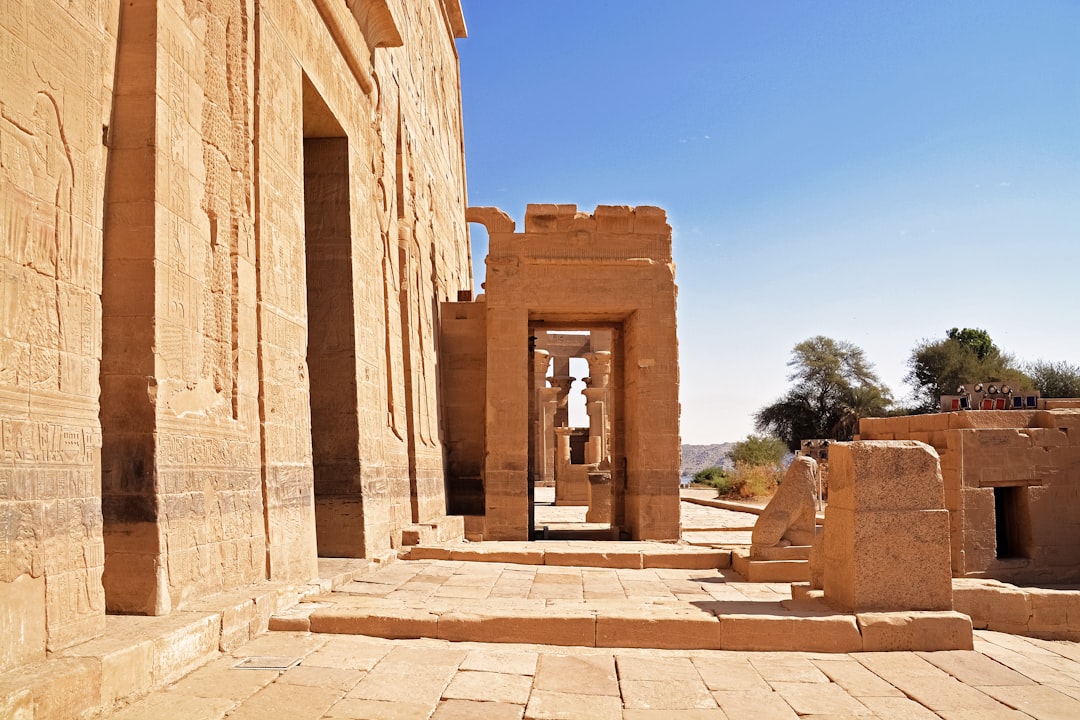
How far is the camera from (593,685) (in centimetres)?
409

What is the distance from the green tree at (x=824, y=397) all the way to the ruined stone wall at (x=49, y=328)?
3334 cm

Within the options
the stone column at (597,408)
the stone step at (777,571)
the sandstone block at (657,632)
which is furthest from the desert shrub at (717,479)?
the sandstone block at (657,632)

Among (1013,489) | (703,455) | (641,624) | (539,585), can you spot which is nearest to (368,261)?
(539,585)

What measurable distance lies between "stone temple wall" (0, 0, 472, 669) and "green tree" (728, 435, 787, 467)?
1916 cm

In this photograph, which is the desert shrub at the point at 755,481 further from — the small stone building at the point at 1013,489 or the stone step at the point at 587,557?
the stone step at the point at 587,557

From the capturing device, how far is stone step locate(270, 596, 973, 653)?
4910mm

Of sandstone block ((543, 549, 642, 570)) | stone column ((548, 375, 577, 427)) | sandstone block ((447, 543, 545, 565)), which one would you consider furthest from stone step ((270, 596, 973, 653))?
stone column ((548, 375, 577, 427))

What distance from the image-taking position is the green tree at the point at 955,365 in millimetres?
33062

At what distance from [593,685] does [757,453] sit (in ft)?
78.1

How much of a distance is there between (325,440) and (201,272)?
3063 mm

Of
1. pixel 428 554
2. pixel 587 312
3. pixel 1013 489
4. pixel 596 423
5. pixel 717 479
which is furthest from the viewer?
pixel 596 423

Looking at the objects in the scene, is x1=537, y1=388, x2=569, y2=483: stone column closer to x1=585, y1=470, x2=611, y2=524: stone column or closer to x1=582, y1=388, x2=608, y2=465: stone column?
x1=582, y1=388, x2=608, y2=465: stone column

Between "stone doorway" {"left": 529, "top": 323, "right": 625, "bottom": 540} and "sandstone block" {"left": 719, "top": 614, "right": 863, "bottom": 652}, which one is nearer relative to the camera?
"sandstone block" {"left": 719, "top": 614, "right": 863, "bottom": 652}

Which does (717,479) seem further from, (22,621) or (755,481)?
(22,621)
